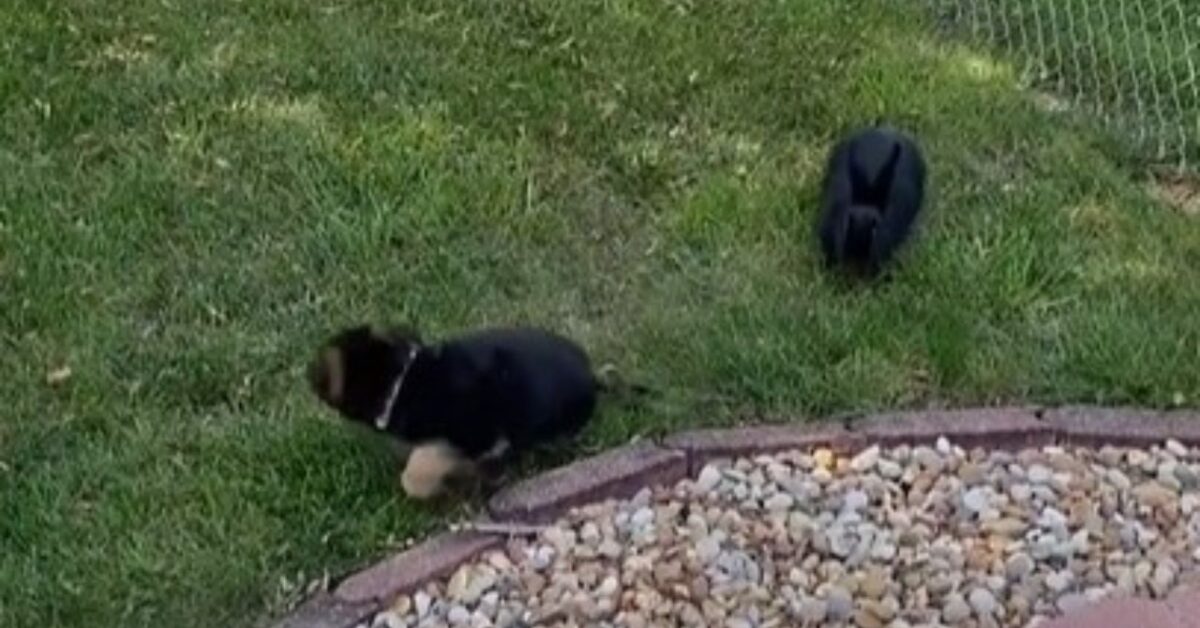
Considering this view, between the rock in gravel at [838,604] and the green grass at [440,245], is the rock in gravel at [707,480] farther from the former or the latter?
the rock in gravel at [838,604]

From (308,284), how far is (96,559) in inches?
39.8

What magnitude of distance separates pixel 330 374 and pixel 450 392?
20 centimetres

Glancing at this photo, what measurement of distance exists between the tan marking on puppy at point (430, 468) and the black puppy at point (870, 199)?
1.08 meters

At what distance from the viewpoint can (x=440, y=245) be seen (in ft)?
15.7

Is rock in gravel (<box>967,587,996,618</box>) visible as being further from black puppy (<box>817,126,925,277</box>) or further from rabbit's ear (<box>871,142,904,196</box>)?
rabbit's ear (<box>871,142,904,196</box>)

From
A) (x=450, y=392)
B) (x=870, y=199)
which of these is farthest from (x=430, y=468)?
(x=870, y=199)

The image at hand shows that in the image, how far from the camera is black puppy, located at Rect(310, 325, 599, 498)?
3.79 m

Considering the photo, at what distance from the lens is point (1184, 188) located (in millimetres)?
5270

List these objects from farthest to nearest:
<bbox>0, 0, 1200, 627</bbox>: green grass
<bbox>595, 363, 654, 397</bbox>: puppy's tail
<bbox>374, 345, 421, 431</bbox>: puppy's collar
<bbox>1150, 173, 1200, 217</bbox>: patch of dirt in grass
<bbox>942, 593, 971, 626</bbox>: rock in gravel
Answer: <bbox>1150, 173, 1200, 217</bbox>: patch of dirt in grass < <bbox>595, 363, 654, 397</bbox>: puppy's tail < <bbox>0, 0, 1200, 627</bbox>: green grass < <bbox>374, 345, 421, 431</bbox>: puppy's collar < <bbox>942, 593, 971, 626</bbox>: rock in gravel

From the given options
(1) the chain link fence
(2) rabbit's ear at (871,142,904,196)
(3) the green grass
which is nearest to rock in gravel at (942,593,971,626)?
(3) the green grass

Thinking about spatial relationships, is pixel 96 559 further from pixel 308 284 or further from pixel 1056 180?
pixel 1056 180

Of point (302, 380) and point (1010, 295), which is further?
point (1010, 295)

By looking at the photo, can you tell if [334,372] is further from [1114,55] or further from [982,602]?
[1114,55]

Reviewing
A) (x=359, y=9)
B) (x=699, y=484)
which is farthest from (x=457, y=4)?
(x=699, y=484)
